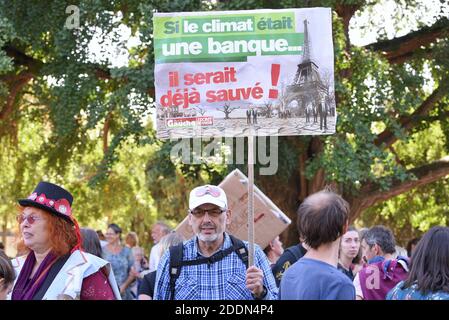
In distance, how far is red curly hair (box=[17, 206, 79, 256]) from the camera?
18.2 feet

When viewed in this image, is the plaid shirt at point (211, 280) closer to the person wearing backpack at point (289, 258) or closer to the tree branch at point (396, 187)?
the person wearing backpack at point (289, 258)

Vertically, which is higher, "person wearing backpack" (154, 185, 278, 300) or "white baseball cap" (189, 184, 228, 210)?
"white baseball cap" (189, 184, 228, 210)

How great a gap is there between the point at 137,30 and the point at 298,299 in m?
13.9

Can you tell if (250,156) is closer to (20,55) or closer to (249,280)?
(249,280)

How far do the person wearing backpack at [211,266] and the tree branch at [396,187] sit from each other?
13043mm

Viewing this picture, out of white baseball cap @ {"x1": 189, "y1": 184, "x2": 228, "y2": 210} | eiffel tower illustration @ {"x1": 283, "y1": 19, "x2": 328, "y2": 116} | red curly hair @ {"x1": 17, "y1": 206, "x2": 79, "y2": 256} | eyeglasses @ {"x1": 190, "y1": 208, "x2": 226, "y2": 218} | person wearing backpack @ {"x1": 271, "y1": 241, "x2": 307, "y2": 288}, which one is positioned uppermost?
eiffel tower illustration @ {"x1": 283, "y1": 19, "x2": 328, "y2": 116}

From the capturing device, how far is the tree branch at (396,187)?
19578mm

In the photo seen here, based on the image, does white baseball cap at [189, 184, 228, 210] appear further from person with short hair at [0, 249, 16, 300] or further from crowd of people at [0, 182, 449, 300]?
person with short hair at [0, 249, 16, 300]

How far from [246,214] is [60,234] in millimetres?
4628

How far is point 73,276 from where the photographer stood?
5332mm

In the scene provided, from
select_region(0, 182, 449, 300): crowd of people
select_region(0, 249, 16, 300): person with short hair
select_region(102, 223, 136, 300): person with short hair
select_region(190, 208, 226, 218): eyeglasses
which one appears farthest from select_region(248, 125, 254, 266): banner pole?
select_region(102, 223, 136, 300): person with short hair

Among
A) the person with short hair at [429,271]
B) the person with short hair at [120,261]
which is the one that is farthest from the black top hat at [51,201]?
the person with short hair at [120,261]

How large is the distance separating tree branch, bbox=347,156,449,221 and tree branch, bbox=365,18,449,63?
2.22 meters

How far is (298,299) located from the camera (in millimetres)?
4930
